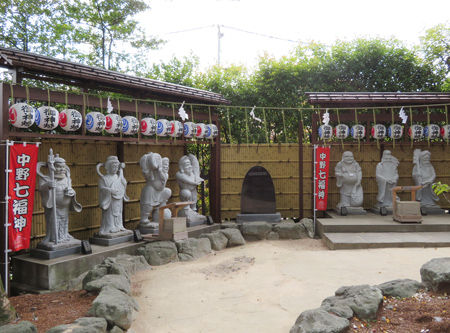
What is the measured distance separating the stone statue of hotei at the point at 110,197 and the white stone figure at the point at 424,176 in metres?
8.49

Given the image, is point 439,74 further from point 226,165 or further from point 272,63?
point 226,165

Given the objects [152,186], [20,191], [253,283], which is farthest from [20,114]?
[253,283]

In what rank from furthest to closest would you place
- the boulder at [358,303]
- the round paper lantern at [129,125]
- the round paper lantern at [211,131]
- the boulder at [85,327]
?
the round paper lantern at [211,131] < the round paper lantern at [129,125] < the boulder at [358,303] < the boulder at [85,327]

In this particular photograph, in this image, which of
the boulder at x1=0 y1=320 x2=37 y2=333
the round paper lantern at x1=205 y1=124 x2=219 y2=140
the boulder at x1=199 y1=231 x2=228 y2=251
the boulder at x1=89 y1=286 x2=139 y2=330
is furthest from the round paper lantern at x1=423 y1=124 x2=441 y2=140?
the boulder at x1=0 y1=320 x2=37 y2=333

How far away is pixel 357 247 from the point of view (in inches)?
342

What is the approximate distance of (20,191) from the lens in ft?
20.6

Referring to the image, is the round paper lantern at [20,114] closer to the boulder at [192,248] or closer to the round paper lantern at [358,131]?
the boulder at [192,248]

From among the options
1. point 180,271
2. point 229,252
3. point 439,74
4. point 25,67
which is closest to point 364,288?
point 180,271

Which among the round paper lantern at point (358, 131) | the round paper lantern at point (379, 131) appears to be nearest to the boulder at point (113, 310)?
the round paper lantern at point (358, 131)

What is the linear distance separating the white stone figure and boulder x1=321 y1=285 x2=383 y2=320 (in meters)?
7.44

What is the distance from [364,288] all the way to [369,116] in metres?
7.80

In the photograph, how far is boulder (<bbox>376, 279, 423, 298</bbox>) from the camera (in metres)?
4.89

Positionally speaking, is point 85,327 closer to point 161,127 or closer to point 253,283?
point 253,283

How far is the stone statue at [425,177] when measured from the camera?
1102 cm
